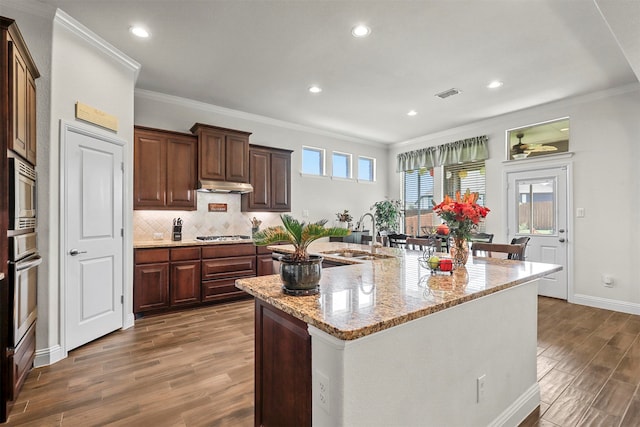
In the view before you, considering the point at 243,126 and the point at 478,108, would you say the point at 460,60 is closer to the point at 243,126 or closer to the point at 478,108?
the point at 478,108

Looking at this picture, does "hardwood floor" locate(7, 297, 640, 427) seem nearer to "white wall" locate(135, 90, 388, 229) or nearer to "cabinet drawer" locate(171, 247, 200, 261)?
"cabinet drawer" locate(171, 247, 200, 261)

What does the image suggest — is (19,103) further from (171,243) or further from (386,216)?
(386,216)

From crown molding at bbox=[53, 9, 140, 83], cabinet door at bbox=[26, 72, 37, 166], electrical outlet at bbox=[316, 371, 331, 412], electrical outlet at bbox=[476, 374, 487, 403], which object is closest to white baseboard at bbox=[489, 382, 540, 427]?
electrical outlet at bbox=[476, 374, 487, 403]

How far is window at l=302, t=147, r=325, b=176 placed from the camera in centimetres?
602

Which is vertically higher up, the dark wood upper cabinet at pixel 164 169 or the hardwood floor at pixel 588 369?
the dark wood upper cabinet at pixel 164 169

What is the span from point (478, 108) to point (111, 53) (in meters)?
4.81

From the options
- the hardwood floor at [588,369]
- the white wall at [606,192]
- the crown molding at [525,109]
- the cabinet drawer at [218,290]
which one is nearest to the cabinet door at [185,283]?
the cabinet drawer at [218,290]

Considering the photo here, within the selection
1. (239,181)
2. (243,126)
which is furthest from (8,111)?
(243,126)

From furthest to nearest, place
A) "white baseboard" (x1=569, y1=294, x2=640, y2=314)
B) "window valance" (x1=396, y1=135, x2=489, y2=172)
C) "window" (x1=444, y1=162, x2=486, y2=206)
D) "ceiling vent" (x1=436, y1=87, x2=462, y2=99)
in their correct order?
"window" (x1=444, y1=162, x2=486, y2=206)
"window valance" (x1=396, y1=135, x2=489, y2=172)
"ceiling vent" (x1=436, y1=87, x2=462, y2=99)
"white baseboard" (x1=569, y1=294, x2=640, y2=314)

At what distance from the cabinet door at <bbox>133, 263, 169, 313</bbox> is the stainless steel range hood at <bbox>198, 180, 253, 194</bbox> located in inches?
44.8

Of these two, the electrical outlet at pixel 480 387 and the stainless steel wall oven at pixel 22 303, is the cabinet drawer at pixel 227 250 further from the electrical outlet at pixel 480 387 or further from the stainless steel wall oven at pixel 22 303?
the electrical outlet at pixel 480 387

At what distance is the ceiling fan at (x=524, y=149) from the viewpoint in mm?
4886

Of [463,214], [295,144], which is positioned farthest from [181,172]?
[463,214]

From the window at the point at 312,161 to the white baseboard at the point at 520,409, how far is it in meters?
4.72
